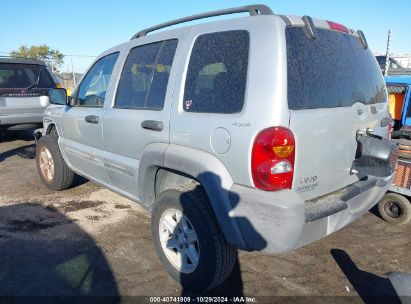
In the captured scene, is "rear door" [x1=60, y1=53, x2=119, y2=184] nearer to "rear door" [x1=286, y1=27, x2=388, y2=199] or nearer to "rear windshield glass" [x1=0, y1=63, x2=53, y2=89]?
"rear door" [x1=286, y1=27, x2=388, y2=199]

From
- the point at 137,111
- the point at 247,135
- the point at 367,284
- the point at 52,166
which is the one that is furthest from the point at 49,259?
the point at 367,284

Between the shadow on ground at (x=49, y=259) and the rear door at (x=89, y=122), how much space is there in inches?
26.5

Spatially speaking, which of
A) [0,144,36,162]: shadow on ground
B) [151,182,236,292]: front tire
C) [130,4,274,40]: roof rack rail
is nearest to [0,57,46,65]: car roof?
[0,144,36,162]: shadow on ground

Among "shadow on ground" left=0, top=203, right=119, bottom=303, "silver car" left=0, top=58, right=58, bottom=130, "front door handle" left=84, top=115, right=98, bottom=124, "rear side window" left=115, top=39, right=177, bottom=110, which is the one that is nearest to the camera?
"shadow on ground" left=0, top=203, right=119, bottom=303

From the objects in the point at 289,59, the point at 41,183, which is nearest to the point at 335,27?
the point at 289,59

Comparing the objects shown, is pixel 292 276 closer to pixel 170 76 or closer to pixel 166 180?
pixel 166 180

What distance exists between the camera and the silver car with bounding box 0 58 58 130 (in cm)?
742

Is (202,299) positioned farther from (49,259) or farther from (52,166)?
(52,166)

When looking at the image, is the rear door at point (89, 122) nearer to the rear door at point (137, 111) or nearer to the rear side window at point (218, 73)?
the rear door at point (137, 111)

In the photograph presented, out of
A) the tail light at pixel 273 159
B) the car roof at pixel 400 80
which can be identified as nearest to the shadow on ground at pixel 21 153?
the tail light at pixel 273 159

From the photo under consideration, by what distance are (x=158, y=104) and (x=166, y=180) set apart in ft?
Answer: 2.19

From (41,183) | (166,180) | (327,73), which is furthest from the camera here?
(41,183)

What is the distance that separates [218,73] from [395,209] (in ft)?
9.51

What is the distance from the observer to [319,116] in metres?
2.42
